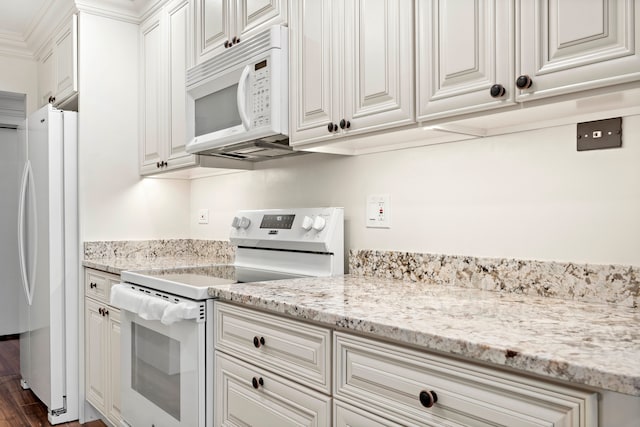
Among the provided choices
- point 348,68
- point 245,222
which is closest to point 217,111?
point 245,222

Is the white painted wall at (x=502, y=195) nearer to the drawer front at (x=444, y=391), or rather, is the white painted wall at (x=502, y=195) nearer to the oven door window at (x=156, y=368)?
the drawer front at (x=444, y=391)

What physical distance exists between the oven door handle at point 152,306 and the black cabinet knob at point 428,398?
91cm

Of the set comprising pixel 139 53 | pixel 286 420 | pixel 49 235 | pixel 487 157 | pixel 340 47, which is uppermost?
pixel 139 53

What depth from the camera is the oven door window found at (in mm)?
1823

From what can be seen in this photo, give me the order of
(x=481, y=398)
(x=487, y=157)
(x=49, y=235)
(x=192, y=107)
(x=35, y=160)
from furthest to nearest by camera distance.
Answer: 1. (x=35, y=160)
2. (x=49, y=235)
3. (x=192, y=107)
4. (x=487, y=157)
5. (x=481, y=398)

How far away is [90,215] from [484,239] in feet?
7.19

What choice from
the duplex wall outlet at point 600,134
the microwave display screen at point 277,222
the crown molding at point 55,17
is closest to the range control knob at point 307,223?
the microwave display screen at point 277,222

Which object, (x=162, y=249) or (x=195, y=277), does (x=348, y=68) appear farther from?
(x=162, y=249)

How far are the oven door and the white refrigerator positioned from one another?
76cm

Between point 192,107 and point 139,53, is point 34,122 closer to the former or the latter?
point 139,53

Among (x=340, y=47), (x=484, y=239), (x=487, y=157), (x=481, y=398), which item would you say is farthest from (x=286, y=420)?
(x=340, y=47)

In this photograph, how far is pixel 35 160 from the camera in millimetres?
2955

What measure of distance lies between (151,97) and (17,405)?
198 cm

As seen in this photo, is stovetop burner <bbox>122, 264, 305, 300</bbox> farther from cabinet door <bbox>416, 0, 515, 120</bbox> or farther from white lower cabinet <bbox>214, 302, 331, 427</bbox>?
cabinet door <bbox>416, 0, 515, 120</bbox>
